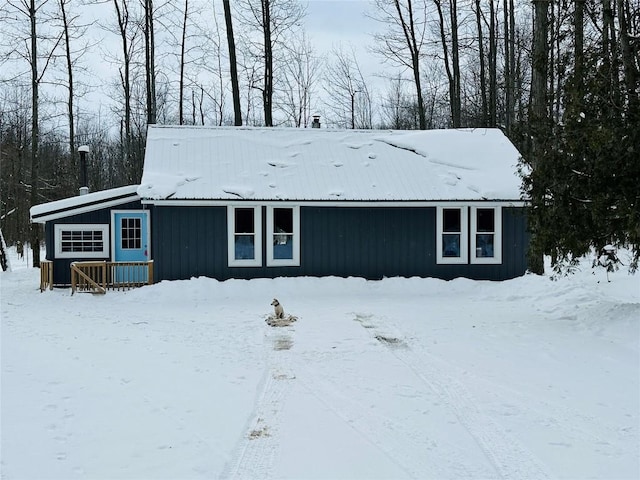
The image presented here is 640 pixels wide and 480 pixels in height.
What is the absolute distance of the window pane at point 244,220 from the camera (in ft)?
50.6

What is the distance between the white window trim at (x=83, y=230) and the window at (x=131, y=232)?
452mm

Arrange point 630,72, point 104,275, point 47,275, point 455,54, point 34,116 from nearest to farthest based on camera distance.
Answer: point 630,72
point 104,275
point 47,275
point 34,116
point 455,54

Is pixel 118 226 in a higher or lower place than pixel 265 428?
higher

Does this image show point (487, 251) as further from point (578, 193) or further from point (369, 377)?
point (369, 377)

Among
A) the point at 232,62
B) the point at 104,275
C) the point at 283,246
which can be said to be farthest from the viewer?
the point at 232,62

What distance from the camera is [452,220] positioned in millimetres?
16094

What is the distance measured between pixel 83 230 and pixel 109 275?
1615 mm

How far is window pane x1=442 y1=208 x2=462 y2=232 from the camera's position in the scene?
16.1m

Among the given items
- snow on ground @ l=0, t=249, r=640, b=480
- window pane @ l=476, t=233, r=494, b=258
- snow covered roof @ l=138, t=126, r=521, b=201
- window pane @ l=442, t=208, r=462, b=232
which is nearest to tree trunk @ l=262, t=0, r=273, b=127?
snow covered roof @ l=138, t=126, r=521, b=201

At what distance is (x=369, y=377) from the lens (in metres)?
6.99

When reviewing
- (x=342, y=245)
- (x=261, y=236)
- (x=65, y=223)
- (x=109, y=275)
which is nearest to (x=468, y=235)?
(x=342, y=245)

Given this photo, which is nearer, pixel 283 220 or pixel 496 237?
pixel 283 220

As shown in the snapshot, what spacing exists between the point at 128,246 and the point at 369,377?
35.7 ft

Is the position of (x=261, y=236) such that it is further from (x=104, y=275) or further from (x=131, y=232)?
Result: (x=104, y=275)
